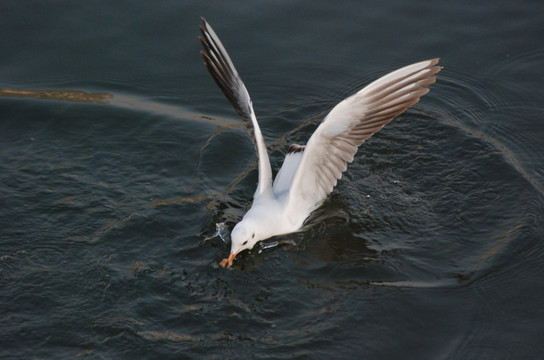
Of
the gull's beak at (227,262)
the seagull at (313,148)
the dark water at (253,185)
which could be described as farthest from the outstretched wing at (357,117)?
the gull's beak at (227,262)

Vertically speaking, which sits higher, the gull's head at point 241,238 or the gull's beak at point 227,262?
the gull's head at point 241,238

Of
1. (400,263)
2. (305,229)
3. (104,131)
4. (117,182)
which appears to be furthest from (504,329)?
(104,131)

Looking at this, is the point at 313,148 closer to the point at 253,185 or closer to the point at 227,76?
the point at 253,185

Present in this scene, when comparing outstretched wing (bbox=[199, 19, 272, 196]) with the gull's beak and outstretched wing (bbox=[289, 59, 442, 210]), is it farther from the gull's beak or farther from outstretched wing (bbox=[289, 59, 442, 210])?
the gull's beak

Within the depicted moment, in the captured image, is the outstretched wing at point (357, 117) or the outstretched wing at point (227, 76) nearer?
the outstretched wing at point (357, 117)

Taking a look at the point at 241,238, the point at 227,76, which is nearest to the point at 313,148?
the point at 241,238

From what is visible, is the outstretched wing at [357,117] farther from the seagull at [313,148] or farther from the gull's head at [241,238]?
the gull's head at [241,238]

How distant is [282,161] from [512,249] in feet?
8.37

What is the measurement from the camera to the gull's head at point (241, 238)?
20.2 ft

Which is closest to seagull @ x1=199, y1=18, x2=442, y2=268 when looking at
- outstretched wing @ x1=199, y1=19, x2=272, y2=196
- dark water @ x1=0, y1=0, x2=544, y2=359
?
outstretched wing @ x1=199, y1=19, x2=272, y2=196

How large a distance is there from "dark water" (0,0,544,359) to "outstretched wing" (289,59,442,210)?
0.53 m

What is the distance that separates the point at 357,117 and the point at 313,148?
0.49 m

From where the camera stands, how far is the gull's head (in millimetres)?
6148

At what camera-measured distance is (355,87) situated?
845cm
